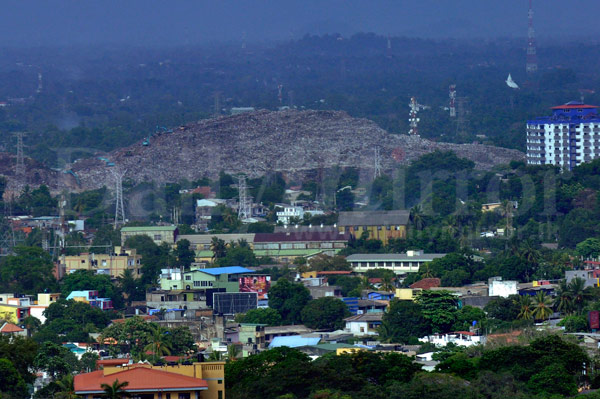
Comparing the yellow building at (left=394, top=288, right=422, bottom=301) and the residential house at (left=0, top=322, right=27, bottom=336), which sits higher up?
the yellow building at (left=394, top=288, right=422, bottom=301)

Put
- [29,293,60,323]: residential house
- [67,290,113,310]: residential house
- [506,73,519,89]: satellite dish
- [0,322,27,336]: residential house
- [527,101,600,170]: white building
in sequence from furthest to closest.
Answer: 1. [506,73,519,89]: satellite dish
2. [527,101,600,170]: white building
3. [67,290,113,310]: residential house
4. [29,293,60,323]: residential house
5. [0,322,27,336]: residential house

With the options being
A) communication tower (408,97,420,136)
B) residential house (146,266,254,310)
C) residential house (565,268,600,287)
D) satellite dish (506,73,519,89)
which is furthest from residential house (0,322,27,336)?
satellite dish (506,73,519,89)

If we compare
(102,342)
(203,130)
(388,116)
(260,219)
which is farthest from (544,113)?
(102,342)

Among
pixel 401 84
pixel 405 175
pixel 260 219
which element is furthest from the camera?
pixel 401 84

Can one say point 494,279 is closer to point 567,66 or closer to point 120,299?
point 120,299

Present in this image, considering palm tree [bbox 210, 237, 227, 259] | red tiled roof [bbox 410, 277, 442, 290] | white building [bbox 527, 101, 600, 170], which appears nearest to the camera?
red tiled roof [bbox 410, 277, 442, 290]

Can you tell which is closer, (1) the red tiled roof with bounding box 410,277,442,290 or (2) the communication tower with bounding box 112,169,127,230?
(1) the red tiled roof with bounding box 410,277,442,290

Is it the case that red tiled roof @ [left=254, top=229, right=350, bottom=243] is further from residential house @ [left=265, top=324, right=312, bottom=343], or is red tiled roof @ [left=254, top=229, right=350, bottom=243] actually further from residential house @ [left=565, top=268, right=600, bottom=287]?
residential house @ [left=265, top=324, right=312, bottom=343]

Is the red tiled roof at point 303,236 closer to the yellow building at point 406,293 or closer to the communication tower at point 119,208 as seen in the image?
the communication tower at point 119,208
